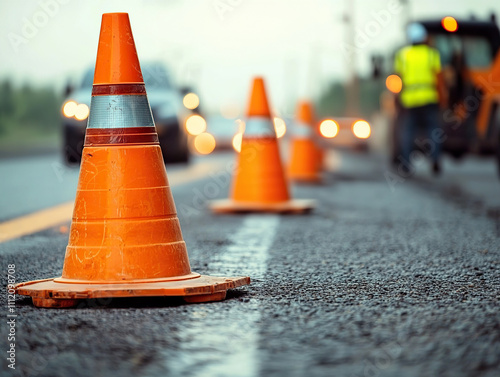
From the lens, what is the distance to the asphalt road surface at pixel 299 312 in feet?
10.8

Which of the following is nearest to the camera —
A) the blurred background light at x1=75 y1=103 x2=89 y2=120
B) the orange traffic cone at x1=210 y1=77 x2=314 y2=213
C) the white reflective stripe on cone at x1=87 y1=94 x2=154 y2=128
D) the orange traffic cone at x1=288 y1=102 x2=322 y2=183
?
the white reflective stripe on cone at x1=87 y1=94 x2=154 y2=128

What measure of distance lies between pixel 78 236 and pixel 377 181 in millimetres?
10812

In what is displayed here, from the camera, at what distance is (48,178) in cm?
1555

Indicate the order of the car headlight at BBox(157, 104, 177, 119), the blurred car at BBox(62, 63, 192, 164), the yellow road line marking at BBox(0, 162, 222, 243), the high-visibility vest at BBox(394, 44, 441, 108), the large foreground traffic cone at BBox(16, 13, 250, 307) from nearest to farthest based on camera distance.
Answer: the large foreground traffic cone at BBox(16, 13, 250, 307) → the yellow road line marking at BBox(0, 162, 222, 243) → the high-visibility vest at BBox(394, 44, 441, 108) → the blurred car at BBox(62, 63, 192, 164) → the car headlight at BBox(157, 104, 177, 119)

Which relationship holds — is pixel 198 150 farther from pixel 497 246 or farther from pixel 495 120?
pixel 497 246

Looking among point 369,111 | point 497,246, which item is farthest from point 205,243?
point 369,111

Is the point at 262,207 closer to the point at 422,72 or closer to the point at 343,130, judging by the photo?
the point at 422,72

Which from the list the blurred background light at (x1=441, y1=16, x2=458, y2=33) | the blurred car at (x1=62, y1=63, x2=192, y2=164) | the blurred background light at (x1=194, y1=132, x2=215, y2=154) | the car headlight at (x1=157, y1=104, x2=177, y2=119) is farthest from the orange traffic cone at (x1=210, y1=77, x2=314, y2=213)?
the blurred background light at (x1=194, y1=132, x2=215, y2=154)

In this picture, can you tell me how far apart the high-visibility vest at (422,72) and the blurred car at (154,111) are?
4153 mm

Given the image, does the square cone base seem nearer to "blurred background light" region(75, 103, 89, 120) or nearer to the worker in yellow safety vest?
the worker in yellow safety vest

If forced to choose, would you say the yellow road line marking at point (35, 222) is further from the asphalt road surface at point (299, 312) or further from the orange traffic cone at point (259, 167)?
the orange traffic cone at point (259, 167)

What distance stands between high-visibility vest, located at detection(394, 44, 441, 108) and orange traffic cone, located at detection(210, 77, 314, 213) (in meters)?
6.05

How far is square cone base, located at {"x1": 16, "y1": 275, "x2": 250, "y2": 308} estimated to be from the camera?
427 centimetres

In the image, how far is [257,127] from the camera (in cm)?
950
